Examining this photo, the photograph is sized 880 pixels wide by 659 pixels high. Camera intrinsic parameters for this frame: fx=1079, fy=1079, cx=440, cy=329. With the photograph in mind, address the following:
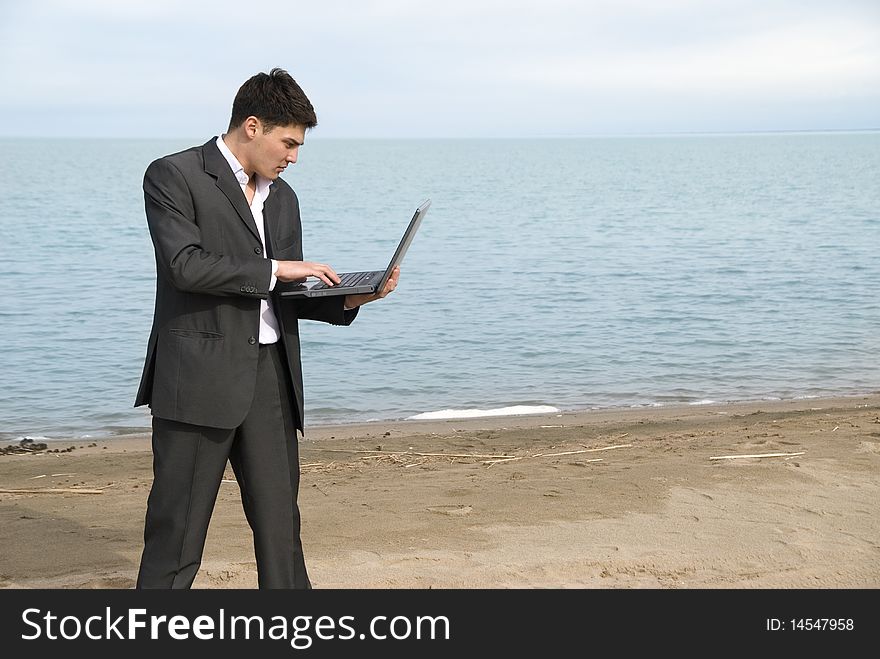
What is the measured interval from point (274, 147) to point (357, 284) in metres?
0.55


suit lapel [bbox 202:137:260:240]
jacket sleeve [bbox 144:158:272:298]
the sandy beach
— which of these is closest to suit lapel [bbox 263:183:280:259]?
suit lapel [bbox 202:137:260:240]

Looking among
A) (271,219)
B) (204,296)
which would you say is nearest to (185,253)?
(204,296)

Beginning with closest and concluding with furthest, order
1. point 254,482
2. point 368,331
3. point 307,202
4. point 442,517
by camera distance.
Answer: point 254,482 → point 442,517 → point 368,331 → point 307,202

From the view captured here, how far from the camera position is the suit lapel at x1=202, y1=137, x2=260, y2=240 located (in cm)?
360

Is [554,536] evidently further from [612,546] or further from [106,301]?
[106,301]

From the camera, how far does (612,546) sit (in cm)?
542

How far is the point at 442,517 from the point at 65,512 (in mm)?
2324

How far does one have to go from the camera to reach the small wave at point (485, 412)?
11.2 m

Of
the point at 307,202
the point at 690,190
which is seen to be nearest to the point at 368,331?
the point at 307,202

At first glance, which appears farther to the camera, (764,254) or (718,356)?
(764,254)

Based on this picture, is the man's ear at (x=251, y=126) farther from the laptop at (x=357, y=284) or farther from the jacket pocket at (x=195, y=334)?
the jacket pocket at (x=195, y=334)

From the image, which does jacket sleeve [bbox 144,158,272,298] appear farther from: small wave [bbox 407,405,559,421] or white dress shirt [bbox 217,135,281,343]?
small wave [bbox 407,405,559,421]

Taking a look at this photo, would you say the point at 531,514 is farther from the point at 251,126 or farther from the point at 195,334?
the point at 251,126

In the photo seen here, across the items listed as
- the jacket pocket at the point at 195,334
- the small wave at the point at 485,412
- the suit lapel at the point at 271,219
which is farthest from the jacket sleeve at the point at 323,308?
the small wave at the point at 485,412
